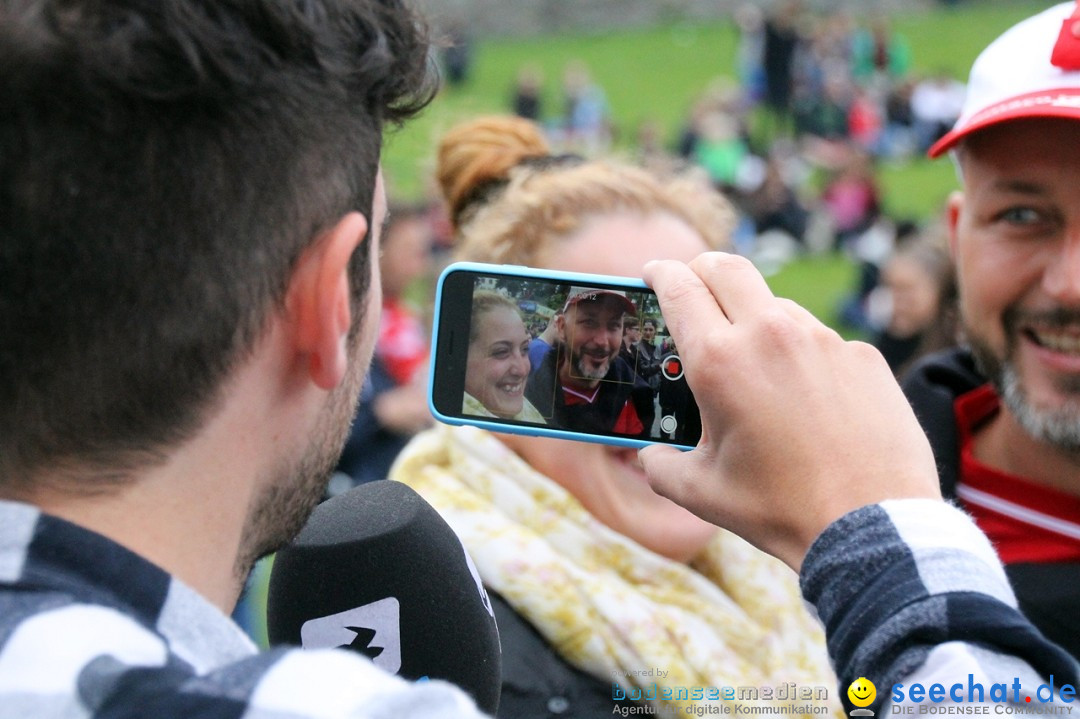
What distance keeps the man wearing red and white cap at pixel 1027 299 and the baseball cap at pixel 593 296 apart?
0.89 meters

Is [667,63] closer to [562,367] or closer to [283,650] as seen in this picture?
[562,367]

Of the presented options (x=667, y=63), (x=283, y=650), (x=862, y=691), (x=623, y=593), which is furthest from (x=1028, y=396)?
(x=667, y=63)

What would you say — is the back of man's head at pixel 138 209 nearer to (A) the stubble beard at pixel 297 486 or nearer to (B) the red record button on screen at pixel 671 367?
(A) the stubble beard at pixel 297 486

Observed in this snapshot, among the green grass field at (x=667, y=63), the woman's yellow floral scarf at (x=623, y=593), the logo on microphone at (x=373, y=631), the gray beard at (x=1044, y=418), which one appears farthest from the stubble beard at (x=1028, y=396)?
the green grass field at (x=667, y=63)

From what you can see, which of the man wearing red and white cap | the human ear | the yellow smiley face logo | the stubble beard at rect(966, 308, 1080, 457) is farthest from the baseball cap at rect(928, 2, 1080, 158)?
the human ear

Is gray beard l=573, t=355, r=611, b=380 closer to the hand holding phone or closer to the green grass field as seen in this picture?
the hand holding phone

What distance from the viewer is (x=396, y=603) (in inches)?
50.9

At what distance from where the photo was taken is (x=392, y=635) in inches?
50.8

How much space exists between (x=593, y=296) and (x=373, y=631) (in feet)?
1.59

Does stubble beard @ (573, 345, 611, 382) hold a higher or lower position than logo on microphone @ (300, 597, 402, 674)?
higher

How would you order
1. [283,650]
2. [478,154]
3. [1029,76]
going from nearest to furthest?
[283,650] < [1029,76] < [478,154]

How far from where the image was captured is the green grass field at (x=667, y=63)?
17969mm

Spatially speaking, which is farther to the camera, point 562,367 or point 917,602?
point 562,367

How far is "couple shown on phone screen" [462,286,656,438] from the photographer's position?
142cm
